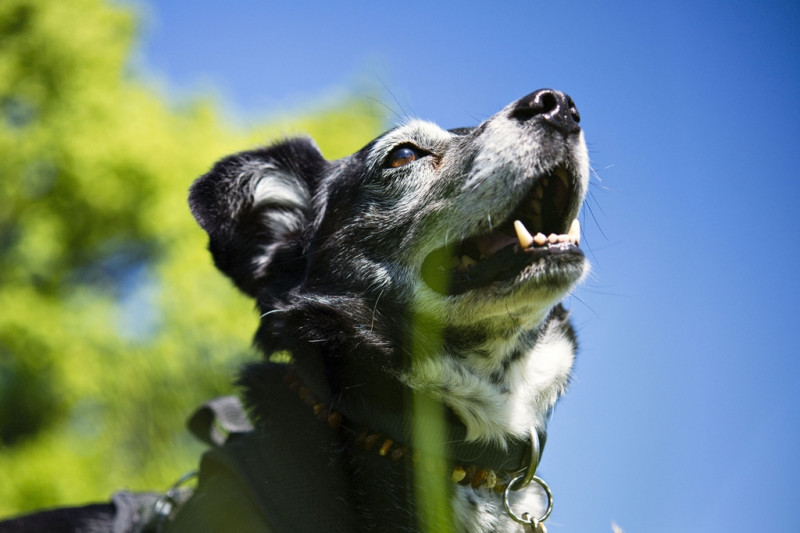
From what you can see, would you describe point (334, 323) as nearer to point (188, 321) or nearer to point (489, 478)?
point (489, 478)

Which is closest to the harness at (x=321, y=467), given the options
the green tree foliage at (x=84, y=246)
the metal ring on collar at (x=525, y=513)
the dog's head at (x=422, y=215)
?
the metal ring on collar at (x=525, y=513)

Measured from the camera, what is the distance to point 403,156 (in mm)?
2748

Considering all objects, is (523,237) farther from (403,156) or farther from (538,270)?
(403,156)

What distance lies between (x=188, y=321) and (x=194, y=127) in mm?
3934

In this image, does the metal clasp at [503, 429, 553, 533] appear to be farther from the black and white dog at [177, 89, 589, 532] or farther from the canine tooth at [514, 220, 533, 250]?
the canine tooth at [514, 220, 533, 250]

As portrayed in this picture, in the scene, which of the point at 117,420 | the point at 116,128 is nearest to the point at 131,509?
the point at 117,420

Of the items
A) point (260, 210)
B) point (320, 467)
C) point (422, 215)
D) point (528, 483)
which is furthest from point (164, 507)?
point (422, 215)

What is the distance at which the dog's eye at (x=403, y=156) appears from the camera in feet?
8.99

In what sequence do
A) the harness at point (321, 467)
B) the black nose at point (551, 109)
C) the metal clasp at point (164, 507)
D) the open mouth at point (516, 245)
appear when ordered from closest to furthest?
the harness at point (321, 467) < the open mouth at point (516, 245) < the black nose at point (551, 109) < the metal clasp at point (164, 507)

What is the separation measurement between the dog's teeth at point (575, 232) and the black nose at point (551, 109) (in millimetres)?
342

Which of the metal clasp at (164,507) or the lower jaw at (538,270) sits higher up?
the lower jaw at (538,270)

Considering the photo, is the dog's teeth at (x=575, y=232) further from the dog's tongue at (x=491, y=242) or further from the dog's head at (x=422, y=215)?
the dog's tongue at (x=491, y=242)

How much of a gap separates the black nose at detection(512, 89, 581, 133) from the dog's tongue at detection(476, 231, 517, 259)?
442mm

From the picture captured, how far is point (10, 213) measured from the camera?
32.4 ft
